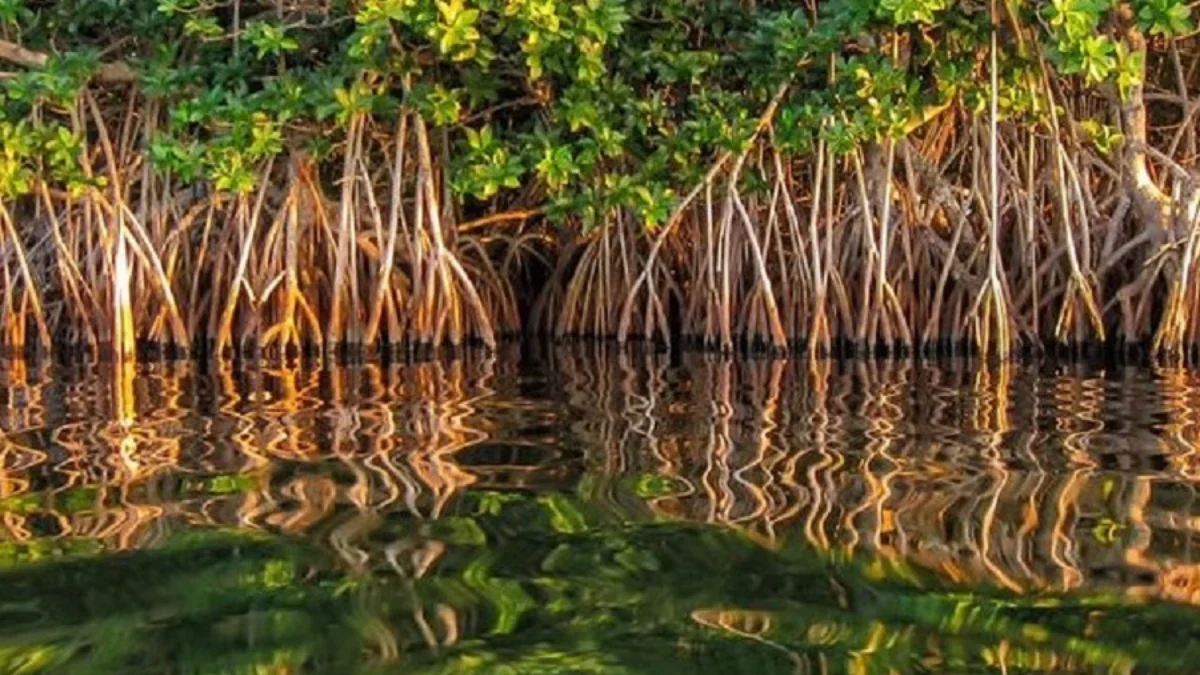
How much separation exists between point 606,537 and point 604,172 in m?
5.52

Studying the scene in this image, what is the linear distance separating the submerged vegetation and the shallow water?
2.24 meters

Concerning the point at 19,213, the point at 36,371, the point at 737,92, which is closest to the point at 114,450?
the point at 36,371

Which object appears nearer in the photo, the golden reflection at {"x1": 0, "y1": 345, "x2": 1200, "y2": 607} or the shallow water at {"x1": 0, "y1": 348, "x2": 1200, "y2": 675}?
the shallow water at {"x1": 0, "y1": 348, "x2": 1200, "y2": 675}

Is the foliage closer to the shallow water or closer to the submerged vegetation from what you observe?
the submerged vegetation

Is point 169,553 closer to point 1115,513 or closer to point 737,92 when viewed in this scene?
point 1115,513

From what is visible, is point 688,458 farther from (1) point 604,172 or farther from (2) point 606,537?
(1) point 604,172

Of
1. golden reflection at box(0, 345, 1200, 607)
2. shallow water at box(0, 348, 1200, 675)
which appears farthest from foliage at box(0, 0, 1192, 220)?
shallow water at box(0, 348, 1200, 675)

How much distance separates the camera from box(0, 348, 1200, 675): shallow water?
8.22 feet

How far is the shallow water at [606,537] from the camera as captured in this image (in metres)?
2.51

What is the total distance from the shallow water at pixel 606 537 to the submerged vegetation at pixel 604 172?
2.24m

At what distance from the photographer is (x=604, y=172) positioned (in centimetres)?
866

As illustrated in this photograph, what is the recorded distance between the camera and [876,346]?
26.5ft

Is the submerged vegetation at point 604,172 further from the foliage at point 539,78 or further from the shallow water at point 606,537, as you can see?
the shallow water at point 606,537

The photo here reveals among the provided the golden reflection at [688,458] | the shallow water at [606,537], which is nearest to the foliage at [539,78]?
the golden reflection at [688,458]
